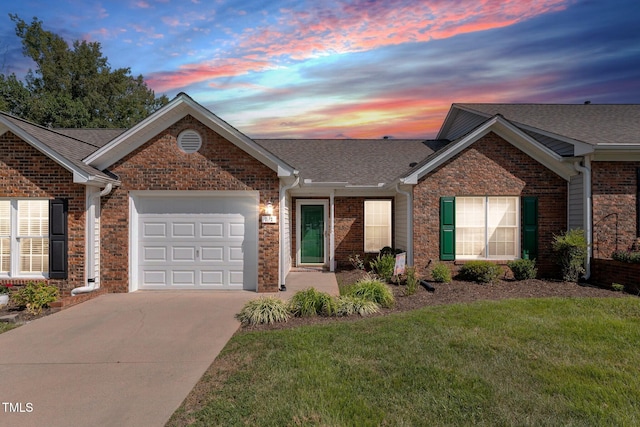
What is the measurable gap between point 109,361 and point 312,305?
347 cm

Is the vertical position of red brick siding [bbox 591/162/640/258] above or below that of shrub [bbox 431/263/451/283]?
above

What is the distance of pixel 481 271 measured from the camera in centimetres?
994

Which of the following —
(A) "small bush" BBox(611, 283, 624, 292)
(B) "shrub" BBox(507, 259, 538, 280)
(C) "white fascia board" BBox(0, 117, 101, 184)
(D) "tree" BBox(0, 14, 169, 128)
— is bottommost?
(A) "small bush" BBox(611, 283, 624, 292)

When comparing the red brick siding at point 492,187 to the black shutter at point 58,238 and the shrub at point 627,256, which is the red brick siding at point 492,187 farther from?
the black shutter at point 58,238

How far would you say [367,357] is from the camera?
4.80 meters

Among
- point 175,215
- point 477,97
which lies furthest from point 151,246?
point 477,97

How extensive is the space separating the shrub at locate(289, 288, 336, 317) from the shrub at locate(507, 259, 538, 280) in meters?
6.06

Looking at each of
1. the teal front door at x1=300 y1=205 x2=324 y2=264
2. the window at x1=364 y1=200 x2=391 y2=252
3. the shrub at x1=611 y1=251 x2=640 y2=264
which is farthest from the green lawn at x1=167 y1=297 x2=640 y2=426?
the teal front door at x1=300 y1=205 x2=324 y2=264

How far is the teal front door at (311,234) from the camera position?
13.8 metres

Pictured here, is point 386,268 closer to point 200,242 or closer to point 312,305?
point 312,305

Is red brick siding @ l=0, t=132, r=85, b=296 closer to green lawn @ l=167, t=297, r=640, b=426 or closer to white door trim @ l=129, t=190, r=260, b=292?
white door trim @ l=129, t=190, r=260, b=292

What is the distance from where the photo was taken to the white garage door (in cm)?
952

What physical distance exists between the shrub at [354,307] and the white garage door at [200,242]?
3198 millimetres

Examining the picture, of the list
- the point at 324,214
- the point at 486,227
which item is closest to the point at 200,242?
the point at 324,214
